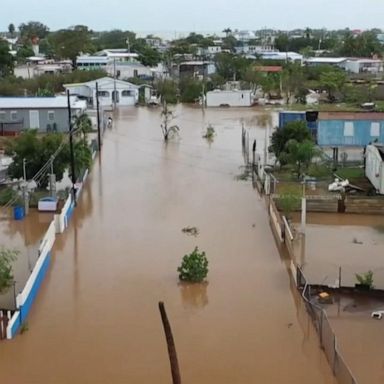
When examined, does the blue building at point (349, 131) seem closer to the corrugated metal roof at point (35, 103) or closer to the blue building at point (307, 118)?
the blue building at point (307, 118)

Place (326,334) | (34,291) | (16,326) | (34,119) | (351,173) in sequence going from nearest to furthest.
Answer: (326,334), (16,326), (34,291), (351,173), (34,119)

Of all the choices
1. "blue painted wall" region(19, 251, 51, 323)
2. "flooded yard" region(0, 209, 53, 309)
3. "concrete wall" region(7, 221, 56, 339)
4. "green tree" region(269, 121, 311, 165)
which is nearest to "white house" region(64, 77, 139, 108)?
"green tree" region(269, 121, 311, 165)

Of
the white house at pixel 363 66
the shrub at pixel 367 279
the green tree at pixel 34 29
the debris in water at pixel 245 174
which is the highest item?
the green tree at pixel 34 29

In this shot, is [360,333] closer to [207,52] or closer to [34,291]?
[34,291]

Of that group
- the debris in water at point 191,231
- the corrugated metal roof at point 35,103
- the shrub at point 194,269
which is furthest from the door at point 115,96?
the shrub at point 194,269

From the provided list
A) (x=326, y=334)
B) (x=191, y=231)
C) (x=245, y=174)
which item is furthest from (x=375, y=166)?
(x=326, y=334)

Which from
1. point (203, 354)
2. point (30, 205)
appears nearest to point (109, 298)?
point (203, 354)
